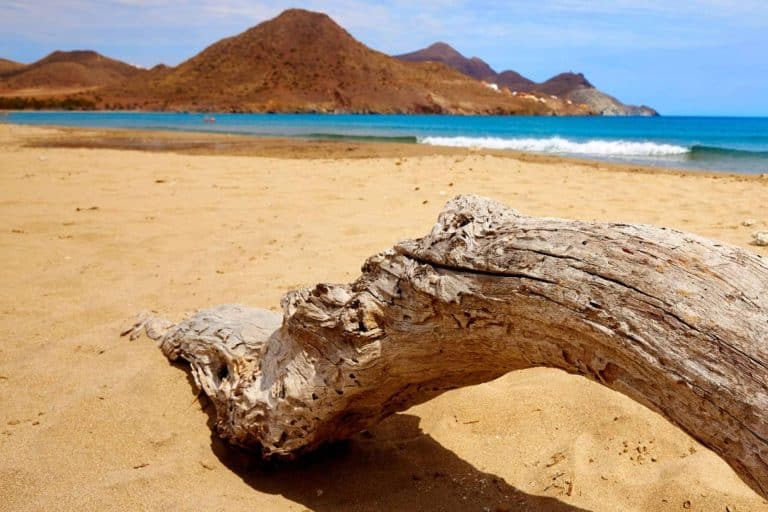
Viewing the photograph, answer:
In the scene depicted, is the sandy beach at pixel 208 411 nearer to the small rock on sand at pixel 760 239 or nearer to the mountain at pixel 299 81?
the small rock on sand at pixel 760 239

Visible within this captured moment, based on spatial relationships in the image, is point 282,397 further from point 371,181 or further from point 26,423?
point 371,181

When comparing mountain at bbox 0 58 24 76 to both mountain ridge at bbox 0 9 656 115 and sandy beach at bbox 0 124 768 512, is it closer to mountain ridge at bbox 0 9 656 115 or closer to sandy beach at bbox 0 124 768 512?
mountain ridge at bbox 0 9 656 115

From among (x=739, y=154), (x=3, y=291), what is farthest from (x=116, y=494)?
(x=739, y=154)

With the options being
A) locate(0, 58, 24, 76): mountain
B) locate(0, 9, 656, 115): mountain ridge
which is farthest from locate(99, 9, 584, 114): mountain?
locate(0, 58, 24, 76): mountain

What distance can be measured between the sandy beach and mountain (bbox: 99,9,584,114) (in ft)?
285

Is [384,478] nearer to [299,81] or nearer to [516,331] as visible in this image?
[516,331]

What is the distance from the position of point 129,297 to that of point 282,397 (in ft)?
8.24

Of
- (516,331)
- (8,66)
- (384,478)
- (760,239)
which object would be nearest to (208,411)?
(384,478)

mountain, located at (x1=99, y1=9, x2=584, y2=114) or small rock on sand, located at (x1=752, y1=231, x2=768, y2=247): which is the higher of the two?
mountain, located at (x1=99, y1=9, x2=584, y2=114)

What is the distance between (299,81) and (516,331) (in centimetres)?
10222

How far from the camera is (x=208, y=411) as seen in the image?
128 inches

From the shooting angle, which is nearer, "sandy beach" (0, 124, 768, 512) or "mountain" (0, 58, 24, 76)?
"sandy beach" (0, 124, 768, 512)

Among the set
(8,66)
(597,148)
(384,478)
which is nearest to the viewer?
(384,478)

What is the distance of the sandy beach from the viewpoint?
8.52 feet
